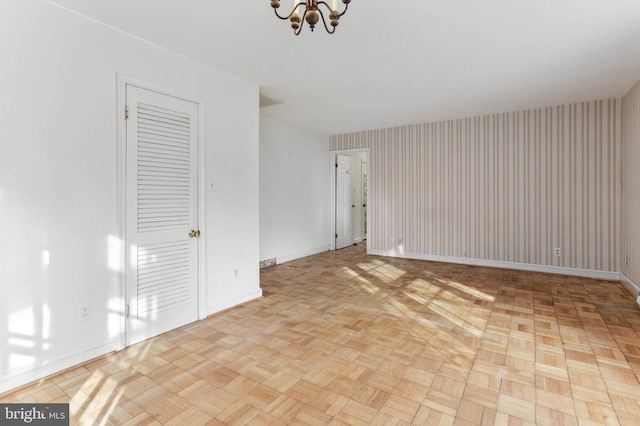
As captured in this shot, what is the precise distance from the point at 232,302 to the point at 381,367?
184cm

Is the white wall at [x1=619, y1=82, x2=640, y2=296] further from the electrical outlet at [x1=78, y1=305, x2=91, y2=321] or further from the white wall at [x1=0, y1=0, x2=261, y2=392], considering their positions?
the electrical outlet at [x1=78, y1=305, x2=91, y2=321]

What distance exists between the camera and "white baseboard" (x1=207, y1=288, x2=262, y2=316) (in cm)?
323

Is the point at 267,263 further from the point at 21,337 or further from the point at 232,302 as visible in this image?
the point at 21,337

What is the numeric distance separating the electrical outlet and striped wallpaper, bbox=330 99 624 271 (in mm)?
4975

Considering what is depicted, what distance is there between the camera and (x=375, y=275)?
189 inches

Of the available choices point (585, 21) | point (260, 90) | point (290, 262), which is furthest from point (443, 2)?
point (290, 262)

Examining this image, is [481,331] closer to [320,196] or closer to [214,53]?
[214,53]

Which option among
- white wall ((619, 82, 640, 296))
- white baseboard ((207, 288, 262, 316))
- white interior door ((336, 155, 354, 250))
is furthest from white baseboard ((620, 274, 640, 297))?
white interior door ((336, 155, 354, 250))

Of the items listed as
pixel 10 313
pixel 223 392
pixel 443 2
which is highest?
pixel 443 2

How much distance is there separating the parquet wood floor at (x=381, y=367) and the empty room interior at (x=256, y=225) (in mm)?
18

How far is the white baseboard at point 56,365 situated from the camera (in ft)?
6.43

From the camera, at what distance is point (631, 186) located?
12.9 ft

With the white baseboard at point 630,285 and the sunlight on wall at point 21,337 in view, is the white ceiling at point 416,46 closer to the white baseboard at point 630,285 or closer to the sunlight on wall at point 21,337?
the sunlight on wall at point 21,337

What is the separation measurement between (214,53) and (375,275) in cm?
354
